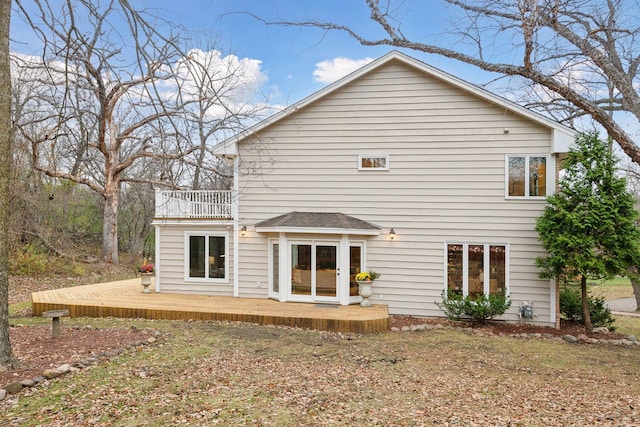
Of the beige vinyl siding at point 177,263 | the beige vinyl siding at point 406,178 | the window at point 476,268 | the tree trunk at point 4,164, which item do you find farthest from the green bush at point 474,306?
the tree trunk at point 4,164

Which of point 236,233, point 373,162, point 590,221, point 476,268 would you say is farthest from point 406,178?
point 236,233

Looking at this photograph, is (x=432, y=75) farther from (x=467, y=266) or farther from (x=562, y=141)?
(x=467, y=266)

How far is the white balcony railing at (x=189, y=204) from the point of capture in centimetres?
1164

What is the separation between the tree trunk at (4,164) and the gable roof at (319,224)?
603 cm

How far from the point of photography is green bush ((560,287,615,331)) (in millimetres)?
10258

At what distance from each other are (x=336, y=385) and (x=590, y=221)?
23.0 ft

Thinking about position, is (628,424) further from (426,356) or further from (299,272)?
(299,272)

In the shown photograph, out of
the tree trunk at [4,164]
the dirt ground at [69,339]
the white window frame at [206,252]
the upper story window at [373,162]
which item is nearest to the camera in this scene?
the tree trunk at [4,164]

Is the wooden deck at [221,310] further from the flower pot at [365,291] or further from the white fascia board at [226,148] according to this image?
the white fascia board at [226,148]

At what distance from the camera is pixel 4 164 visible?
202 inches

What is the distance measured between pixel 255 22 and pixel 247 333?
5.93 meters

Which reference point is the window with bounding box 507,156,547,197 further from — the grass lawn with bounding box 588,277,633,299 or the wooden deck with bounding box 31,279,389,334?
→ the grass lawn with bounding box 588,277,633,299

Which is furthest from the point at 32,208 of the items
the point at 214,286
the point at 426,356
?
the point at 426,356

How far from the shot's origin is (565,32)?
688cm
